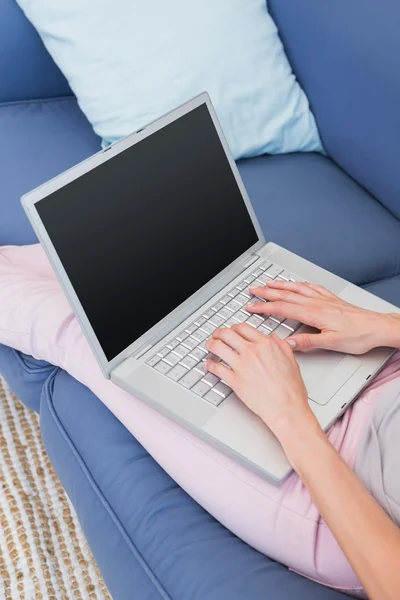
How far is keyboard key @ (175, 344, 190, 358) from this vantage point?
2.73 ft

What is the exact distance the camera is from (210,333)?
0.86 m

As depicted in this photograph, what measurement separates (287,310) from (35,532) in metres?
0.68

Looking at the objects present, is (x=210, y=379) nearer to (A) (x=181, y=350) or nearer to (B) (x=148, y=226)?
(A) (x=181, y=350)

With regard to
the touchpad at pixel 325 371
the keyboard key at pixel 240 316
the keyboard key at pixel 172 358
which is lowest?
the touchpad at pixel 325 371

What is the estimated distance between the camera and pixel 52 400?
999mm

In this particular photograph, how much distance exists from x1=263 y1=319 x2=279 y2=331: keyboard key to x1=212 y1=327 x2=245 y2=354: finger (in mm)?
94

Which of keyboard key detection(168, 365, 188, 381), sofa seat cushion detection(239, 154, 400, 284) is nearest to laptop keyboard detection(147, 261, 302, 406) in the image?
keyboard key detection(168, 365, 188, 381)

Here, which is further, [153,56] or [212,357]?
[153,56]

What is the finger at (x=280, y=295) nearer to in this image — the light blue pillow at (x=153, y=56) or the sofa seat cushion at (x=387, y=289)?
the sofa seat cushion at (x=387, y=289)

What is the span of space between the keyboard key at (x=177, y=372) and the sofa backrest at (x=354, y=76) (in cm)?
75

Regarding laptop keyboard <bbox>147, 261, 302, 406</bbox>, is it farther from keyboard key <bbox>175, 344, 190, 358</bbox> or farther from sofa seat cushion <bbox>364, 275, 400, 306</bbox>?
sofa seat cushion <bbox>364, 275, 400, 306</bbox>

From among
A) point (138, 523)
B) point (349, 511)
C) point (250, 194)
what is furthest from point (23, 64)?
point (349, 511)

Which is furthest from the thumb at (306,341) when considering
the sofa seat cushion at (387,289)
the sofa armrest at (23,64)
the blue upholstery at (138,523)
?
the sofa armrest at (23,64)

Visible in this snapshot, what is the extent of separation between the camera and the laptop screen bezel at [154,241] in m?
0.73
